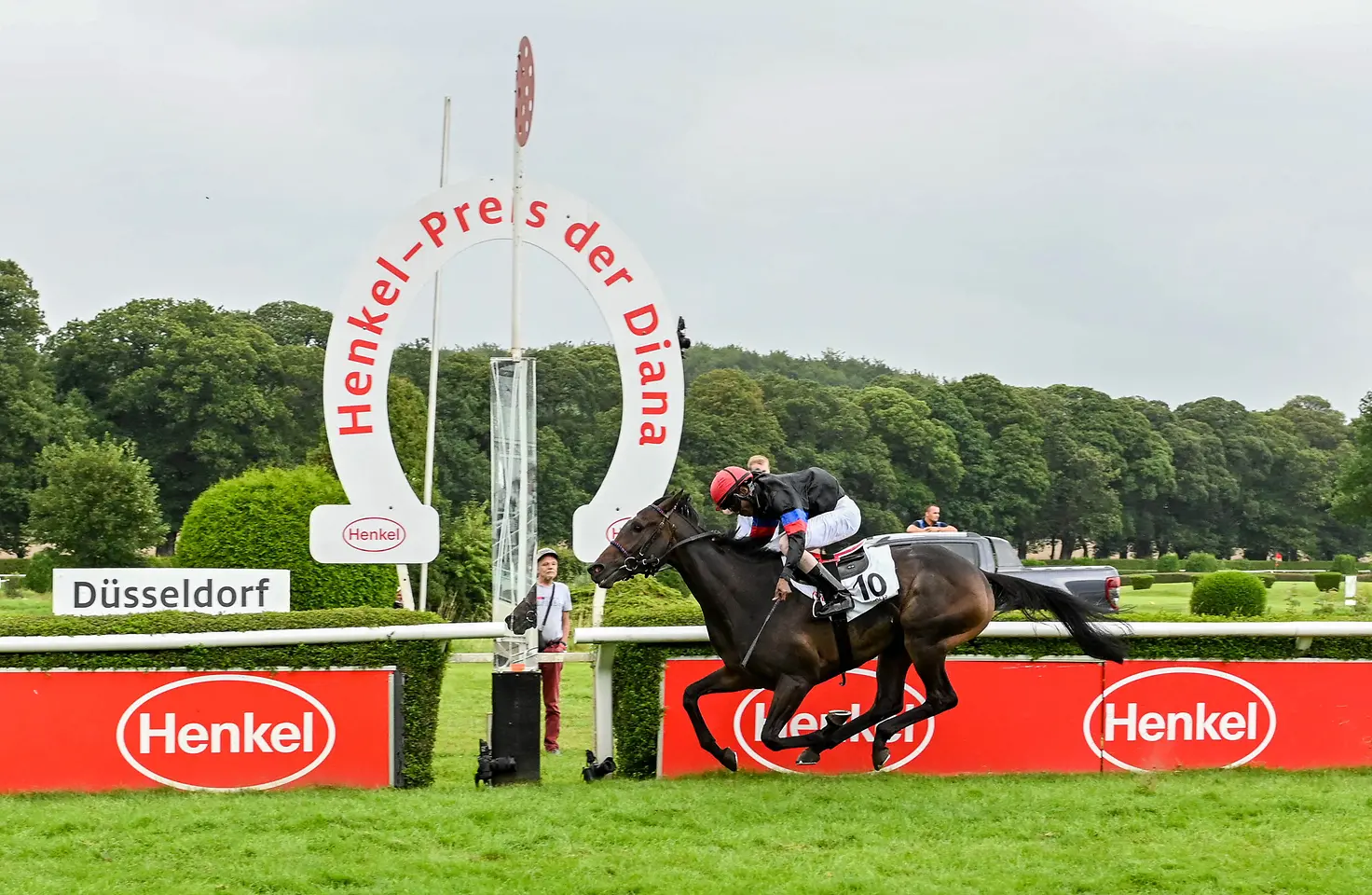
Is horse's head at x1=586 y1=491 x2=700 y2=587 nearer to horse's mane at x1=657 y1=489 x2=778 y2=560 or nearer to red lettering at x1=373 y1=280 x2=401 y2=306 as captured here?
horse's mane at x1=657 y1=489 x2=778 y2=560

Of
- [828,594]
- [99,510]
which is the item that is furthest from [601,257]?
[99,510]

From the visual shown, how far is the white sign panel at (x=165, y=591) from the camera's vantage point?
8.47 meters

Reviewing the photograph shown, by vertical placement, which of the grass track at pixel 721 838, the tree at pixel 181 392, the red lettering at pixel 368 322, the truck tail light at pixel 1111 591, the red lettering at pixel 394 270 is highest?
the tree at pixel 181 392

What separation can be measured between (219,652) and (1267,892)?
16.9 feet

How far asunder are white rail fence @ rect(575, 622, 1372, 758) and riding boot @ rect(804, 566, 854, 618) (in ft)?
2.89

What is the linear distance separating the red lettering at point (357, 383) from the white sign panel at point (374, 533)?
2.62 ft

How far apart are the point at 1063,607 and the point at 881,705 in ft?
3.79

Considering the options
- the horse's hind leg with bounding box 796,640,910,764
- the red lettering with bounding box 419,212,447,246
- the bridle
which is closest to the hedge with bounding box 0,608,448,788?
the bridle

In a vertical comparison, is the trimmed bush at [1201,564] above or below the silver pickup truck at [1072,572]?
below

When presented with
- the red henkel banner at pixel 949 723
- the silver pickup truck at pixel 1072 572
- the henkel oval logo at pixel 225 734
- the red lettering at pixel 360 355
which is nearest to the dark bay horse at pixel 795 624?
the red henkel banner at pixel 949 723

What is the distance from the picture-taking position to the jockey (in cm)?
737

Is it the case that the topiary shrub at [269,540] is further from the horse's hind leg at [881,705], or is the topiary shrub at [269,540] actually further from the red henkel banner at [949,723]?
the horse's hind leg at [881,705]

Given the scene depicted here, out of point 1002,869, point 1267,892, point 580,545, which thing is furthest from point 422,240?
point 1267,892

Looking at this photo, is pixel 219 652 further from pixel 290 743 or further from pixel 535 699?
pixel 535 699
